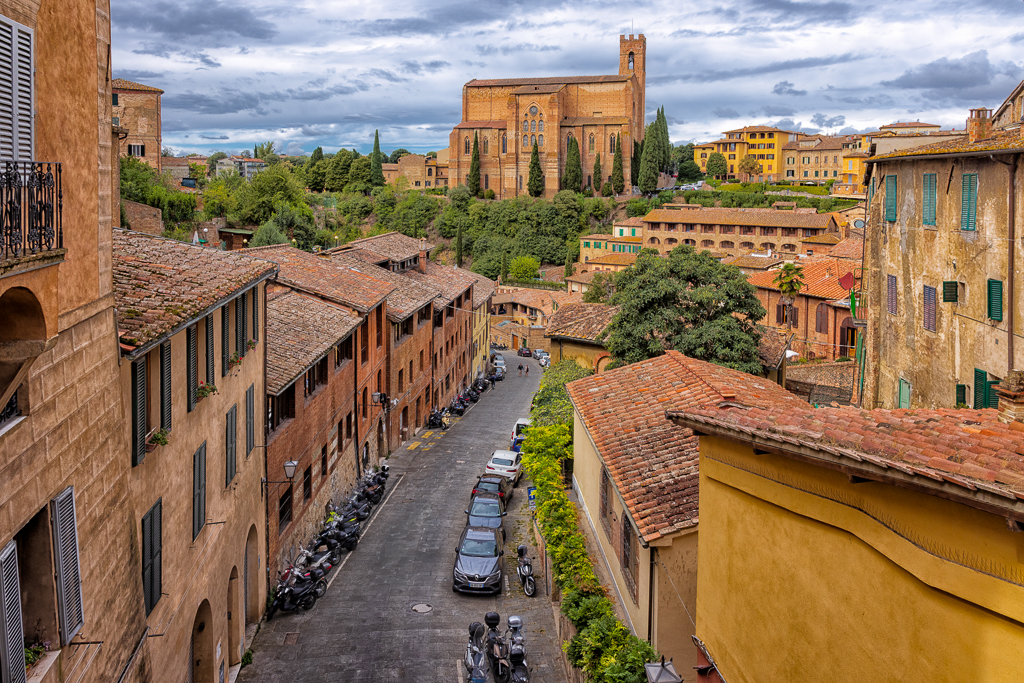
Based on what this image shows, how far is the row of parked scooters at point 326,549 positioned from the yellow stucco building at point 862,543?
12639mm

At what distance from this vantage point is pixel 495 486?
91.7 feet

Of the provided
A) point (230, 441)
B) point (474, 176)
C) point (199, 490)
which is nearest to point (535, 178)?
point (474, 176)

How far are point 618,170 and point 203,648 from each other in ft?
340

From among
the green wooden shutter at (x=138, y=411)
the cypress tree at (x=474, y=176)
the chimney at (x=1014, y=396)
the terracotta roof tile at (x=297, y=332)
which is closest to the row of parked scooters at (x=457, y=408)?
the terracotta roof tile at (x=297, y=332)

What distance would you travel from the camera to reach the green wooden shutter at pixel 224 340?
14.8 m

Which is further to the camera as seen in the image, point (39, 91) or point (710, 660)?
point (710, 660)

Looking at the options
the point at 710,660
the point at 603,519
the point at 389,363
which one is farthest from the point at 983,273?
the point at 389,363

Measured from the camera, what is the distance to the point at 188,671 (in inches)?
538

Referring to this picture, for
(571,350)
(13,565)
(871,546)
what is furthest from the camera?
(571,350)

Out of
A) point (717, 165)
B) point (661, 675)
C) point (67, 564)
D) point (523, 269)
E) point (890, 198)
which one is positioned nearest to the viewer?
point (67, 564)

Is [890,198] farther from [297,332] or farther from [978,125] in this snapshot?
[297,332]

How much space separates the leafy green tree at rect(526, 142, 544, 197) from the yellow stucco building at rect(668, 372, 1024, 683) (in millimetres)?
102868

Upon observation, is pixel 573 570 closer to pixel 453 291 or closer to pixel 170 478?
pixel 170 478

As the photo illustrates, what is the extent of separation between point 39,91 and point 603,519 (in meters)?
11.3
